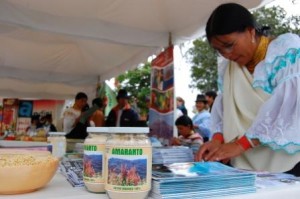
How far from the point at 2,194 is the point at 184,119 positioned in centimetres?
271

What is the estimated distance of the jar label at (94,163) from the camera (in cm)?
61

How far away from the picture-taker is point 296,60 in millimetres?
955

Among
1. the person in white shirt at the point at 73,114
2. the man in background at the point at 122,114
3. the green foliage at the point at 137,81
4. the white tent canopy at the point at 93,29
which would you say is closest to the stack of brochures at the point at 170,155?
the white tent canopy at the point at 93,29

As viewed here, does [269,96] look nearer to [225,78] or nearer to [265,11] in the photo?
[225,78]

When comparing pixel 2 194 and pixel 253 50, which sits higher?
pixel 253 50

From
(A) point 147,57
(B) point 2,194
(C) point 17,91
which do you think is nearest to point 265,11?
(A) point 147,57

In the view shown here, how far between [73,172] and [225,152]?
47cm

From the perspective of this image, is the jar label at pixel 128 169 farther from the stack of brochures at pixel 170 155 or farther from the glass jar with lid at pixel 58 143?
the glass jar with lid at pixel 58 143

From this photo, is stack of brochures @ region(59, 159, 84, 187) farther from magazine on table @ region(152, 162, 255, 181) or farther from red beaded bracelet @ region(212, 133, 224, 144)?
red beaded bracelet @ region(212, 133, 224, 144)

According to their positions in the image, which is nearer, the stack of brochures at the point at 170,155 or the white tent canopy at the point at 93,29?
the stack of brochures at the point at 170,155

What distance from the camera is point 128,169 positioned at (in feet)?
1.75

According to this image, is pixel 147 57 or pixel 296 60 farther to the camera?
pixel 147 57

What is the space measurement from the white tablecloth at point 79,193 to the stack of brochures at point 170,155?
0.28m

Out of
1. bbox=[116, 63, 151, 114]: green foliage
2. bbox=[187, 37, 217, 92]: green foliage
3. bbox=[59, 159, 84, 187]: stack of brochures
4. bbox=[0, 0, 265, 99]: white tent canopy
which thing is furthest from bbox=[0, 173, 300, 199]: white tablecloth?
bbox=[116, 63, 151, 114]: green foliage
